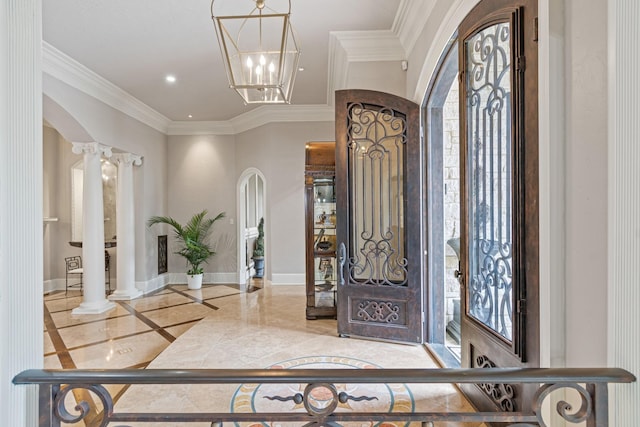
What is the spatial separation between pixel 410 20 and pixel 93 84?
4358mm

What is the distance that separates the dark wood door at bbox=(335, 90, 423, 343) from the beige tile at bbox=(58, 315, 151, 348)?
8.87 feet

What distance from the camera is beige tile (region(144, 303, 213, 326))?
4.40 metres

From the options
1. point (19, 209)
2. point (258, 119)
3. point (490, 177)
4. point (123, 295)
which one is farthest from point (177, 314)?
point (490, 177)

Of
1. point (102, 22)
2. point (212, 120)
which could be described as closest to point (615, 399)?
point (102, 22)

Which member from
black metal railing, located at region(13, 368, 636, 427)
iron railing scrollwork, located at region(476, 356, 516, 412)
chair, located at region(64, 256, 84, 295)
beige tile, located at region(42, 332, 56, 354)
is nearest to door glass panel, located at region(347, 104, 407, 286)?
iron railing scrollwork, located at region(476, 356, 516, 412)

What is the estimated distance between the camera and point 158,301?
5465 millimetres

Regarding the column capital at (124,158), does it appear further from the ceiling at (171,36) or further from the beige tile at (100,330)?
the beige tile at (100,330)

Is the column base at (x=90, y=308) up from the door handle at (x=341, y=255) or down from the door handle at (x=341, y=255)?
down

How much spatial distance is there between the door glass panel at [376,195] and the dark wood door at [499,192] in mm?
1159

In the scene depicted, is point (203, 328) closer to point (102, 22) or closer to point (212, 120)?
point (102, 22)

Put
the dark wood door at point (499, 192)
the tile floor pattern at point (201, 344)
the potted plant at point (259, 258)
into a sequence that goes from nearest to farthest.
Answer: the dark wood door at point (499, 192) → the tile floor pattern at point (201, 344) → the potted plant at point (259, 258)

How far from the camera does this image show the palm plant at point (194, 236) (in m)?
6.37

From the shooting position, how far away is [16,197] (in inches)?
40.4

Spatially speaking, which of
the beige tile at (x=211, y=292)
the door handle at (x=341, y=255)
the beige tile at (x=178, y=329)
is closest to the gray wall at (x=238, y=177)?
the beige tile at (x=211, y=292)
